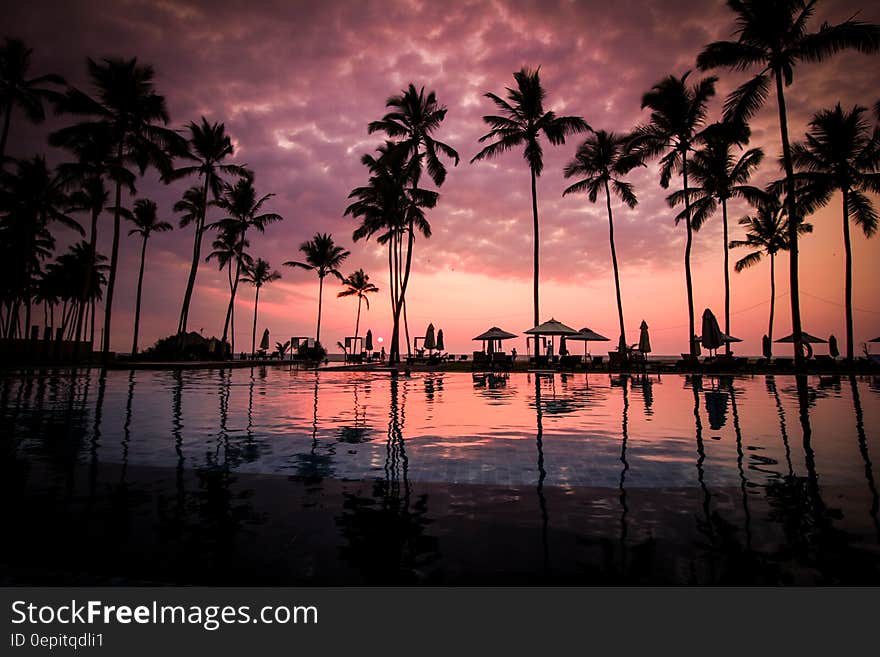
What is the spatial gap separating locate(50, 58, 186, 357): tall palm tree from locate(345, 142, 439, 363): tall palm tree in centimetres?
1250

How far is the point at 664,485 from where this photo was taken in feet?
13.3

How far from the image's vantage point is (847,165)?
2481 cm

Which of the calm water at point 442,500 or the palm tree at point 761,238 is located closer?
the calm water at point 442,500

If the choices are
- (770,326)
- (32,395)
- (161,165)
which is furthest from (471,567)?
(770,326)

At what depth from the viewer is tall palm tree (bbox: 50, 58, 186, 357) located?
25031mm

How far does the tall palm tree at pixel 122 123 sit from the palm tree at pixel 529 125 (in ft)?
65.5

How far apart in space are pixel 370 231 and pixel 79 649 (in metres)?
34.6

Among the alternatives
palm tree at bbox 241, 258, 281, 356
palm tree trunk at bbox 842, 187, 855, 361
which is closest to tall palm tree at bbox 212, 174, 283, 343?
palm tree at bbox 241, 258, 281, 356

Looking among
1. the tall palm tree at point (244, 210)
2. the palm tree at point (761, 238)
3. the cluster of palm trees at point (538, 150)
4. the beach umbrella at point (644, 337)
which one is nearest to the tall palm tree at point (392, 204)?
the cluster of palm trees at point (538, 150)

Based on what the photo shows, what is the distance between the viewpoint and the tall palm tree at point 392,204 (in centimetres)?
2936

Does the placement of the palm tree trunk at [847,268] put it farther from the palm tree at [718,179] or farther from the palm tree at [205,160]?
the palm tree at [205,160]

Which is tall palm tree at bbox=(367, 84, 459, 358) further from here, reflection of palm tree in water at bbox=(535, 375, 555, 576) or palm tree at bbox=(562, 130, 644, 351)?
reflection of palm tree in water at bbox=(535, 375, 555, 576)

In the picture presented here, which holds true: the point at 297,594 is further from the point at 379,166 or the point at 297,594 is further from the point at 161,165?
the point at 161,165

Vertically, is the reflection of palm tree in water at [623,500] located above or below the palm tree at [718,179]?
below
